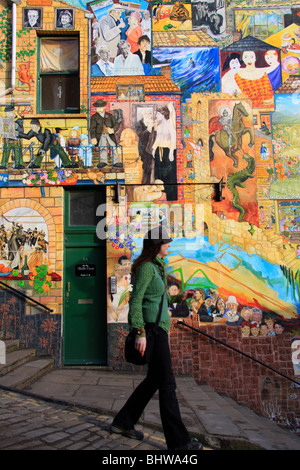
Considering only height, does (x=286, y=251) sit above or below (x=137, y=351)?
above

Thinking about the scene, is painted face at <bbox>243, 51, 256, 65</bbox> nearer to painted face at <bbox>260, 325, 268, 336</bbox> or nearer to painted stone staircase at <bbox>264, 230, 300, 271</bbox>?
painted stone staircase at <bbox>264, 230, 300, 271</bbox>

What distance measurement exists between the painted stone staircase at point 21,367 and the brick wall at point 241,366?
236cm

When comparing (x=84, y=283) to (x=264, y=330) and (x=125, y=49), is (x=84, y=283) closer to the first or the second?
(x=264, y=330)

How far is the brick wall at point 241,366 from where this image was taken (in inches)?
282

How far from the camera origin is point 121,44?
316 inches

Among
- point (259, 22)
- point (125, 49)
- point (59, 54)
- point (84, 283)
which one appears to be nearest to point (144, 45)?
point (125, 49)

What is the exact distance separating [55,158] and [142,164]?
1752 mm

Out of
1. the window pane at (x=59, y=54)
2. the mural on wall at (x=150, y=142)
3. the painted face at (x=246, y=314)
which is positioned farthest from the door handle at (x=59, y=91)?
the painted face at (x=246, y=314)

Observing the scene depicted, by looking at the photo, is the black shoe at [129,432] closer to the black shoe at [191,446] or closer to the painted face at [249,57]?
the black shoe at [191,446]

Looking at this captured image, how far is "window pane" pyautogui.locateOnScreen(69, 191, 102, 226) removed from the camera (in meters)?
7.87

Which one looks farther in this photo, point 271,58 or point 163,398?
point 271,58

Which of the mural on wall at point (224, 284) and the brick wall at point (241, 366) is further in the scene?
the mural on wall at point (224, 284)

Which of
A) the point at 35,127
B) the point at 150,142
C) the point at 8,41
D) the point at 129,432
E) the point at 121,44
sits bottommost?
the point at 129,432

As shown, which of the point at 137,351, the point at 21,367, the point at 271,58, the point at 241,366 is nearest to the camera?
the point at 137,351
